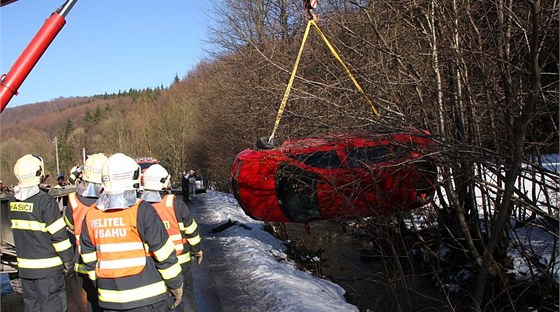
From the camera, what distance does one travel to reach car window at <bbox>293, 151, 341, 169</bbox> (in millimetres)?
7011

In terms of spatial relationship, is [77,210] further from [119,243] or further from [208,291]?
[208,291]

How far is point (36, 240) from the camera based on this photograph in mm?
5016

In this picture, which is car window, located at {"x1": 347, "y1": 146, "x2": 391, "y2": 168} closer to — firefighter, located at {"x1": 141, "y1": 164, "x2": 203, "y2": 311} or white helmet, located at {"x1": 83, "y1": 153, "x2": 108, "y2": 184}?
firefighter, located at {"x1": 141, "y1": 164, "x2": 203, "y2": 311}

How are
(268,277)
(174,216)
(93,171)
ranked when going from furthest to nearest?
1. (268,277)
2. (93,171)
3. (174,216)

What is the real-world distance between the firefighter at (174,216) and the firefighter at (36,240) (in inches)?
36.5

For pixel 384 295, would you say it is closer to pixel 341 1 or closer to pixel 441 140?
pixel 441 140

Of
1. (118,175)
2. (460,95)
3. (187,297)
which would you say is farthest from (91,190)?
(460,95)

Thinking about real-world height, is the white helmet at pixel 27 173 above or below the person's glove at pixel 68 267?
above

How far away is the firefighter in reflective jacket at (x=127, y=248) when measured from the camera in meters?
3.65

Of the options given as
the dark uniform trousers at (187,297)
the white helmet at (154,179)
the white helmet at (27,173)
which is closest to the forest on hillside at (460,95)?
the white helmet at (27,173)

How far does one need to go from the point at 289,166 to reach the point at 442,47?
9.04 ft

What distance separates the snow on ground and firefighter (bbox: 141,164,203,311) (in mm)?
1577

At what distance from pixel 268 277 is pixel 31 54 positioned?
501 cm

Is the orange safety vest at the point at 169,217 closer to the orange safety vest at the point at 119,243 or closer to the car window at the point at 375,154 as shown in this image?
the orange safety vest at the point at 119,243
